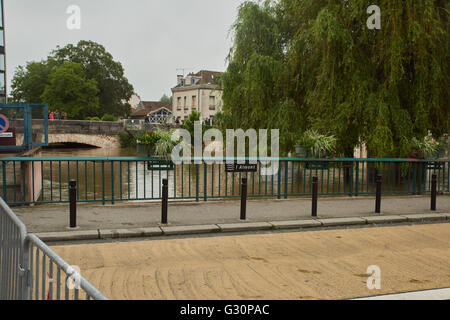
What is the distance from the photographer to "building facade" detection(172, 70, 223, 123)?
242 feet

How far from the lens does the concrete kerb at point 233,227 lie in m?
7.52

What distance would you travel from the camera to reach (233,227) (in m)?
8.35

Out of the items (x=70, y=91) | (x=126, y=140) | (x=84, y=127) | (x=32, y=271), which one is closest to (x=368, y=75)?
(x=32, y=271)

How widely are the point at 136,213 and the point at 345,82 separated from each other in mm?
9299

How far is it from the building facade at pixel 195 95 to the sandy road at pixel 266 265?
63.4 meters

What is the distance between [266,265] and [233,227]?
2250mm

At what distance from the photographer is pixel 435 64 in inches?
588

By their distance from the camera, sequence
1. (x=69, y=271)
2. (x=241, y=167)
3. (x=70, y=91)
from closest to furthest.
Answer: (x=69, y=271) < (x=241, y=167) < (x=70, y=91)

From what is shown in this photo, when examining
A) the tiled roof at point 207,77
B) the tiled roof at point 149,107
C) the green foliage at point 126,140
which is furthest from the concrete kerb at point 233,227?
the tiled roof at point 149,107

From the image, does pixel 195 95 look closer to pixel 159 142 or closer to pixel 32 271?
Result: pixel 159 142

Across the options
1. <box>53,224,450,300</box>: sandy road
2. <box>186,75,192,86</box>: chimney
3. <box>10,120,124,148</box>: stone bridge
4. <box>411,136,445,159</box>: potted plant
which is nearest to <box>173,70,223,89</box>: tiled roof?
<box>186,75,192,86</box>: chimney
